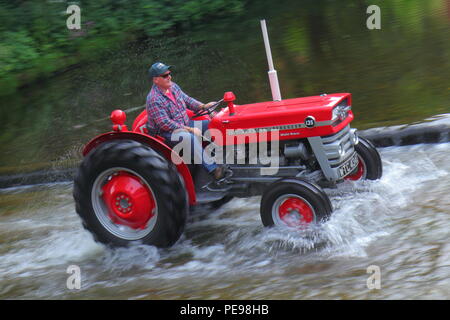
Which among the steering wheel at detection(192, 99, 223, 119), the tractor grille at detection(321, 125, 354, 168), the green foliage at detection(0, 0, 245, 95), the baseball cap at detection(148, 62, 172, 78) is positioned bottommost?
the tractor grille at detection(321, 125, 354, 168)

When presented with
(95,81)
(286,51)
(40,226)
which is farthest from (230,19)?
(40,226)

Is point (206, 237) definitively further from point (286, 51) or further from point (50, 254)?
point (286, 51)

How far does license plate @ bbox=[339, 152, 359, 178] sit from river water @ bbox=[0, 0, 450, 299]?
0.32 metres

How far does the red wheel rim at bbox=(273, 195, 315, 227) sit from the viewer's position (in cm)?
504

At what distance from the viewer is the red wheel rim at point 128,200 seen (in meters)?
5.38

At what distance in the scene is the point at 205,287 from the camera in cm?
466

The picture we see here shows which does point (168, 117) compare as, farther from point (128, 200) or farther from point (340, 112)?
point (340, 112)

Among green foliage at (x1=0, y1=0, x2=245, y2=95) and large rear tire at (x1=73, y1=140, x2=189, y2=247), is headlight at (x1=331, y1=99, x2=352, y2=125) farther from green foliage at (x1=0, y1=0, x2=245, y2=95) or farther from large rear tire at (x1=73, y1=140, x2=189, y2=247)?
green foliage at (x1=0, y1=0, x2=245, y2=95)

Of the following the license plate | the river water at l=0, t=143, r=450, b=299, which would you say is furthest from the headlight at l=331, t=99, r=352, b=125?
the river water at l=0, t=143, r=450, b=299

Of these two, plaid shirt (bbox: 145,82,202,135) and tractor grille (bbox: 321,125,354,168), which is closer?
tractor grille (bbox: 321,125,354,168)

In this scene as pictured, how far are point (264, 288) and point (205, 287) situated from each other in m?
0.48

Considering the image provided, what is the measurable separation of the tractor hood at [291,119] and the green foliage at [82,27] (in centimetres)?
662

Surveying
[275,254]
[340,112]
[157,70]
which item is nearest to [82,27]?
[157,70]

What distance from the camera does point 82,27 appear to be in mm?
12250
